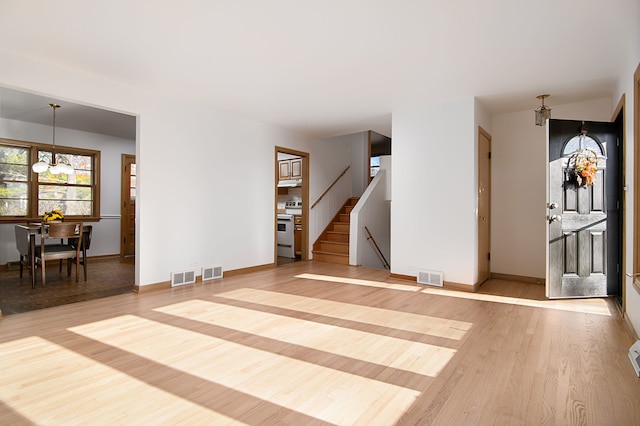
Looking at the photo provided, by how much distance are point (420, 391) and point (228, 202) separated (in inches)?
167

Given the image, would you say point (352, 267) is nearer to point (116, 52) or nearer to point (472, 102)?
point (472, 102)

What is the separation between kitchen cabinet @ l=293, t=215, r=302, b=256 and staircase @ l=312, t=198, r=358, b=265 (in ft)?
1.22

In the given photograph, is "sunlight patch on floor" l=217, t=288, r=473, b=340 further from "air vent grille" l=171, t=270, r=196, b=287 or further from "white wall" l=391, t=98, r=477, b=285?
"white wall" l=391, t=98, r=477, b=285

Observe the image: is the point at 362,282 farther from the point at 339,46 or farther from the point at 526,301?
the point at 339,46

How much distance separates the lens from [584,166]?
396 cm

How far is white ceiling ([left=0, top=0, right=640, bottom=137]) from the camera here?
2.52 metres

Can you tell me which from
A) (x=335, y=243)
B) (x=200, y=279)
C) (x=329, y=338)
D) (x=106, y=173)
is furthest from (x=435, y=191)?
(x=106, y=173)

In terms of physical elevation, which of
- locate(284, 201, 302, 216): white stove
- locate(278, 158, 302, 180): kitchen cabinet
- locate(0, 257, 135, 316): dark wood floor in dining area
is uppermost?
locate(278, 158, 302, 180): kitchen cabinet

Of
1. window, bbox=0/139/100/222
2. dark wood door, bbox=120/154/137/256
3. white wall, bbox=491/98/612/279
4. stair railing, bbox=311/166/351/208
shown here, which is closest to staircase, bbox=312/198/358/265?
stair railing, bbox=311/166/351/208

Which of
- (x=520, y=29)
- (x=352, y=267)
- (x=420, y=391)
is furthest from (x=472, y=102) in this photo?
(x=420, y=391)

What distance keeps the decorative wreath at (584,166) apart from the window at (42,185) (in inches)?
328

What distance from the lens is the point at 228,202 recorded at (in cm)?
545

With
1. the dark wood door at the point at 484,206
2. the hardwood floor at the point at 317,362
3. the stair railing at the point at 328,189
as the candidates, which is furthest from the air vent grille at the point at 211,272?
the dark wood door at the point at 484,206

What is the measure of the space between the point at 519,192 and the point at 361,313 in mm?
3414
